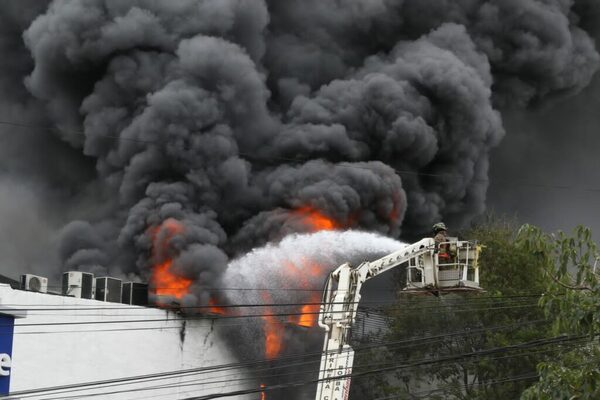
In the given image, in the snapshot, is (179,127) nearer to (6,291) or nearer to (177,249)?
(177,249)

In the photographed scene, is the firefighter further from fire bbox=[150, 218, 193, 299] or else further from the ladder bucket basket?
fire bbox=[150, 218, 193, 299]

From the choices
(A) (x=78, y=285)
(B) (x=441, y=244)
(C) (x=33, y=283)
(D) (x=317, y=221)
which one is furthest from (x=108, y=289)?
(B) (x=441, y=244)

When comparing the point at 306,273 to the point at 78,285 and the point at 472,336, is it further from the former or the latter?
the point at 78,285

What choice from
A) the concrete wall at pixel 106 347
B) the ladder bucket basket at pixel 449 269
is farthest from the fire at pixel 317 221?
the ladder bucket basket at pixel 449 269

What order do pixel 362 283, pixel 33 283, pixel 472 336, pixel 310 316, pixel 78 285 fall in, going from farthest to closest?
pixel 472 336 < pixel 310 316 < pixel 78 285 < pixel 33 283 < pixel 362 283

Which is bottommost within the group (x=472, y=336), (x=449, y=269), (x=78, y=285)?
(x=472, y=336)

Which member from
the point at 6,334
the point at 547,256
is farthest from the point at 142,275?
the point at 547,256

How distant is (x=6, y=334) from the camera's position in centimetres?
2441

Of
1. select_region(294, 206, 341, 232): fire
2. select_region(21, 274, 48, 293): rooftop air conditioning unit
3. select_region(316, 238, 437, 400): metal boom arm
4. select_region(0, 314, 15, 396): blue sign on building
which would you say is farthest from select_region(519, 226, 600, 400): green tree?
select_region(294, 206, 341, 232): fire

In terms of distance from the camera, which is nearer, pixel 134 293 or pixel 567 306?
pixel 567 306

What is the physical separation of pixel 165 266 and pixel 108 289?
4527mm

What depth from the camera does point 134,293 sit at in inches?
1388

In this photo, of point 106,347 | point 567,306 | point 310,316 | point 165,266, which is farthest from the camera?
point 165,266

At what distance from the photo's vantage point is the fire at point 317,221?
39.3 meters
